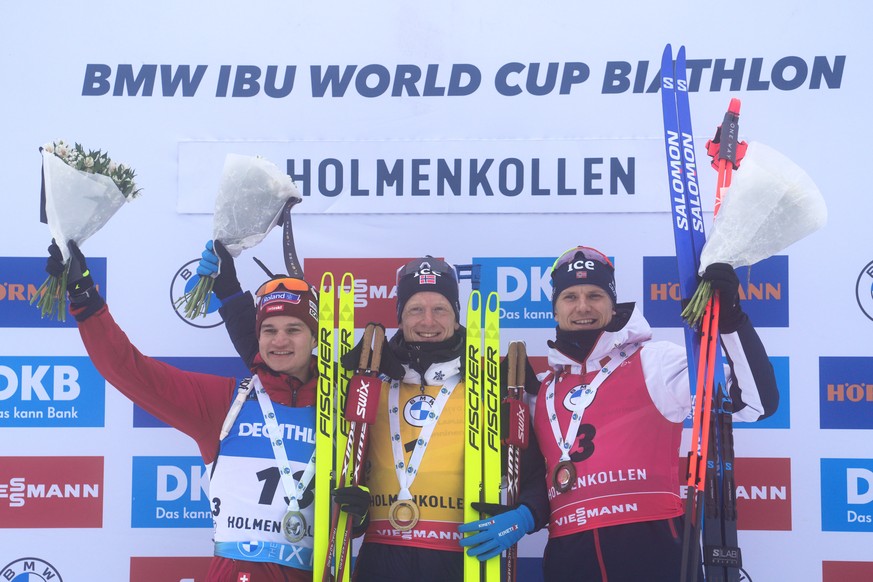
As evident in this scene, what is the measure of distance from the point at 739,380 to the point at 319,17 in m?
2.48


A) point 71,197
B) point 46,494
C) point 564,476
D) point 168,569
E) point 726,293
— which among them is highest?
point 71,197

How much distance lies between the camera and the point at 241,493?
316cm

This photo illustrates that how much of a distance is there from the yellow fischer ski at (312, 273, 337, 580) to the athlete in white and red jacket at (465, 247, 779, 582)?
0.55 meters

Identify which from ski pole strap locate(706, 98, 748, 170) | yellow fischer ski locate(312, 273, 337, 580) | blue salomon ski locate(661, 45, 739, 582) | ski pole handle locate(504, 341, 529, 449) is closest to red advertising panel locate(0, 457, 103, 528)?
yellow fischer ski locate(312, 273, 337, 580)

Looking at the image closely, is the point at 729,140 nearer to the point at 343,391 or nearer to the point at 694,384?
the point at 694,384

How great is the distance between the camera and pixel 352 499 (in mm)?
3064

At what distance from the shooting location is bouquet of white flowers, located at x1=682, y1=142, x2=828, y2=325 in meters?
2.79

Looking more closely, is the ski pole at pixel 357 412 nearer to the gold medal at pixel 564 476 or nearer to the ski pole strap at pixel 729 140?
the gold medal at pixel 564 476

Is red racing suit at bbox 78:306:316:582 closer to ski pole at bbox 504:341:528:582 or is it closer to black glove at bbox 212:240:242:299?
black glove at bbox 212:240:242:299

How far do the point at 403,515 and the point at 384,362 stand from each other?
1.88 feet

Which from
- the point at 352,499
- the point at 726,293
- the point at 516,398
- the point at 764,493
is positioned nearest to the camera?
the point at 726,293

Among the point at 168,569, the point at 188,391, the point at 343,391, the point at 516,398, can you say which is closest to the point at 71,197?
the point at 188,391

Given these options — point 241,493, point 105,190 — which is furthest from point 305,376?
point 105,190

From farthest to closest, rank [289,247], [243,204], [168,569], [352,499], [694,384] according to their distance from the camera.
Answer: [168,569] < [289,247] < [243,204] < [352,499] < [694,384]
